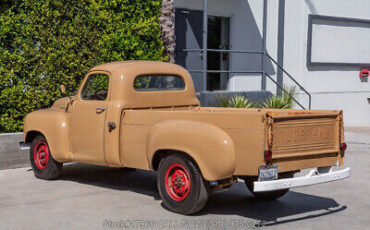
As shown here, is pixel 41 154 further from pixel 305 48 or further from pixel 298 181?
pixel 305 48

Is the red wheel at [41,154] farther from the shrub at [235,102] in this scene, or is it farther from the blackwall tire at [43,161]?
the shrub at [235,102]

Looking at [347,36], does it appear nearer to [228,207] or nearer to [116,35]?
[116,35]

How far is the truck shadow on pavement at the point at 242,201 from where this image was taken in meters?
6.59

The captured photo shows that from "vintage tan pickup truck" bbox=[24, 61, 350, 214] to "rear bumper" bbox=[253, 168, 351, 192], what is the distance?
0.04 ft

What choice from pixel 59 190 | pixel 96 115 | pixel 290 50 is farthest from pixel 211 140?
pixel 290 50

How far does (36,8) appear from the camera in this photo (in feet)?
34.0

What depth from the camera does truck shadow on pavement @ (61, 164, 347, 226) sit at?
6.59m

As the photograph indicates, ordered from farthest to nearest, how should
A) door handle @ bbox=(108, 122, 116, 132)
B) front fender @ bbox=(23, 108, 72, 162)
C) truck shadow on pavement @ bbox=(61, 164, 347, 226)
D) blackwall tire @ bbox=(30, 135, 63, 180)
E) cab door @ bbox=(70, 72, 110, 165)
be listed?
blackwall tire @ bbox=(30, 135, 63, 180) → front fender @ bbox=(23, 108, 72, 162) → cab door @ bbox=(70, 72, 110, 165) → door handle @ bbox=(108, 122, 116, 132) → truck shadow on pavement @ bbox=(61, 164, 347, 226)

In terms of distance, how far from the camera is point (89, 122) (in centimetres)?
791

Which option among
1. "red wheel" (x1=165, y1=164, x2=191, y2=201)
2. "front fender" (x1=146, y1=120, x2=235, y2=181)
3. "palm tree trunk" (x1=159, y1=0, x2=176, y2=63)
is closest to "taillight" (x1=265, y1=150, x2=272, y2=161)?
"front fender" (x1=146, y1=120, x2=235, y2=181)

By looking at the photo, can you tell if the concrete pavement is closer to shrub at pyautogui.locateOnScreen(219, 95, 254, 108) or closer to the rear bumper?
the rear bumper

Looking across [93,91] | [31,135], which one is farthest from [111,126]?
[31,135]

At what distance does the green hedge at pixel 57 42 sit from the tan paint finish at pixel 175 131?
1.64 meters

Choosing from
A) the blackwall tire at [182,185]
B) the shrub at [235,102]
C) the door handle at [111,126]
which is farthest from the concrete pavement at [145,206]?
the shrub at [235,102]
